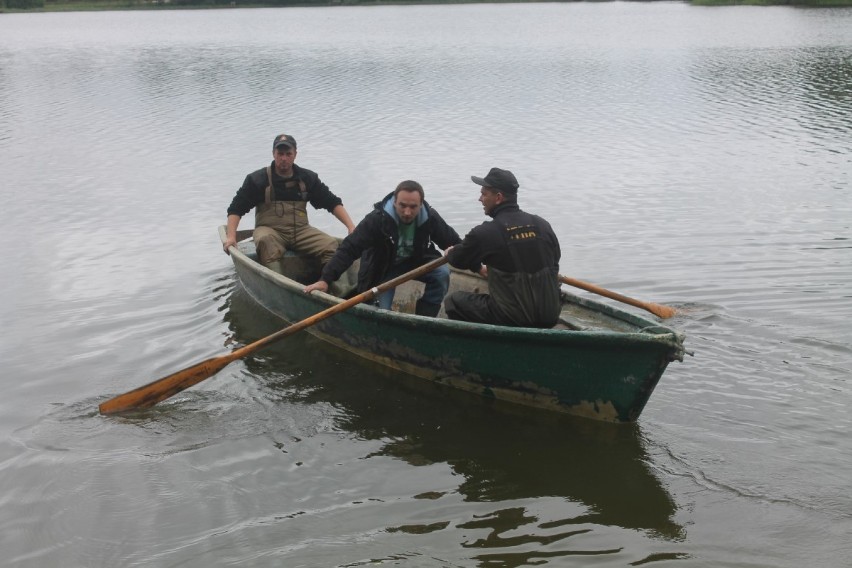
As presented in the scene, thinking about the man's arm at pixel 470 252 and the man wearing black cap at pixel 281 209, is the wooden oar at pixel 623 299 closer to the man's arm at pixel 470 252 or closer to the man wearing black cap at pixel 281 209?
the man's arm at pixel 470 252

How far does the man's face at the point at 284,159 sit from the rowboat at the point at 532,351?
1566 millimetres

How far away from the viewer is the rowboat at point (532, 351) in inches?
259

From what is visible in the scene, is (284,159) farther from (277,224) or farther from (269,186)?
(277,224)

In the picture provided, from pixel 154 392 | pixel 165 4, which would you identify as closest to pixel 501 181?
pixel 154 392

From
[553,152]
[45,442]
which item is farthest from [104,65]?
A: [45,442]

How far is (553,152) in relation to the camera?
747 inches

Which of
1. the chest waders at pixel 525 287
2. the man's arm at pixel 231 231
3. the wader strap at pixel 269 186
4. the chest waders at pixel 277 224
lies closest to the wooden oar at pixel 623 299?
the chest waders at pixel 525 287

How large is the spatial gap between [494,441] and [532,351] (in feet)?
2.51

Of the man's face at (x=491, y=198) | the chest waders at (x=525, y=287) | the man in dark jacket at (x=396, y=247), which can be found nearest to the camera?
the chest waders at (x=525, y=287)

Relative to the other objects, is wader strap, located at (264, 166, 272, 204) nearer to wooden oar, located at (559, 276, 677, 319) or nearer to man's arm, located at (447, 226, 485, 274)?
man's arm, located at (447, 226, 485, 274)

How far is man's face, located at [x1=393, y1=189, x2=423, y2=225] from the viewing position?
8.00m

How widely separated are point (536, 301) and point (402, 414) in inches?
60.2

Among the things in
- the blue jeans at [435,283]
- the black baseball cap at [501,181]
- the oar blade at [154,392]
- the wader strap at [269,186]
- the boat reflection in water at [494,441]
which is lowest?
the boat reflection in water at [494,441]

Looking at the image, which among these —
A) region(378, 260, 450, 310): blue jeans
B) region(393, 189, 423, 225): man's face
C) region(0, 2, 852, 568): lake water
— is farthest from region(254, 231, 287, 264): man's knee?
region(393, 189, 423, 225): man's face
